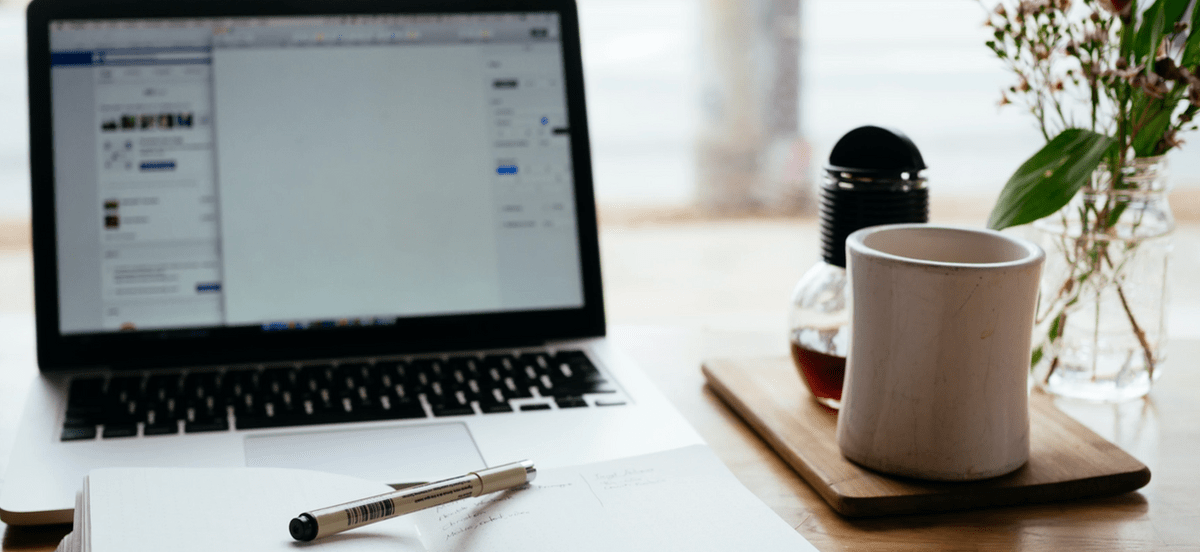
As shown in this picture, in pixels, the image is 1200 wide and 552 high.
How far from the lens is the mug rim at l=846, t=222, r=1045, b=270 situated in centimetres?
54

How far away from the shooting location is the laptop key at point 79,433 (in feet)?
2.12

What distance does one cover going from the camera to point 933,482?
587mm

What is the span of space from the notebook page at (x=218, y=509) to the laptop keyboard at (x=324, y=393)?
0.50ft

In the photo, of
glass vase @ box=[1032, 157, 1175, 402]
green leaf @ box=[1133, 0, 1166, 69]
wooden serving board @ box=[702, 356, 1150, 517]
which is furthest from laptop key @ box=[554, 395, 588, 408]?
green leaf @ box=[1133, 0, 1166, 69]

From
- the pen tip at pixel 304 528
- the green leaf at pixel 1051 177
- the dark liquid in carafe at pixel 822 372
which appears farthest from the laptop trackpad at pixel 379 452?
the green leaf at pixel 1051 177

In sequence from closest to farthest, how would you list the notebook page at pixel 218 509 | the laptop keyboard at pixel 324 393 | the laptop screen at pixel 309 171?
the notebook page at pixel 218 509, the laptop keyboard at pixel 324 393, the laptop screen at pixel 309 171

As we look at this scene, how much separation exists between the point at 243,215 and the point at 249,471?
33cm

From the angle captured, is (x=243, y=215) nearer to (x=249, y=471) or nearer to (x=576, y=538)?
(x=249, y=471)

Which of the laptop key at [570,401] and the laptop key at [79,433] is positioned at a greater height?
the laptop key at [79,433]

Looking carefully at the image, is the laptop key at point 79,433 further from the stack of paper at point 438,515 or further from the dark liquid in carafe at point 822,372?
the dark liquid in carafe at point 822,372

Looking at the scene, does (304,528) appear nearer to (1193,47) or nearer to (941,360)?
(941,360)

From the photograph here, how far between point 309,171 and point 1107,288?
2.09 feet

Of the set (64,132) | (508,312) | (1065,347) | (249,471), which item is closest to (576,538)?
(249,471)

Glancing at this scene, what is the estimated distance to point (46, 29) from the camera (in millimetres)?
790
